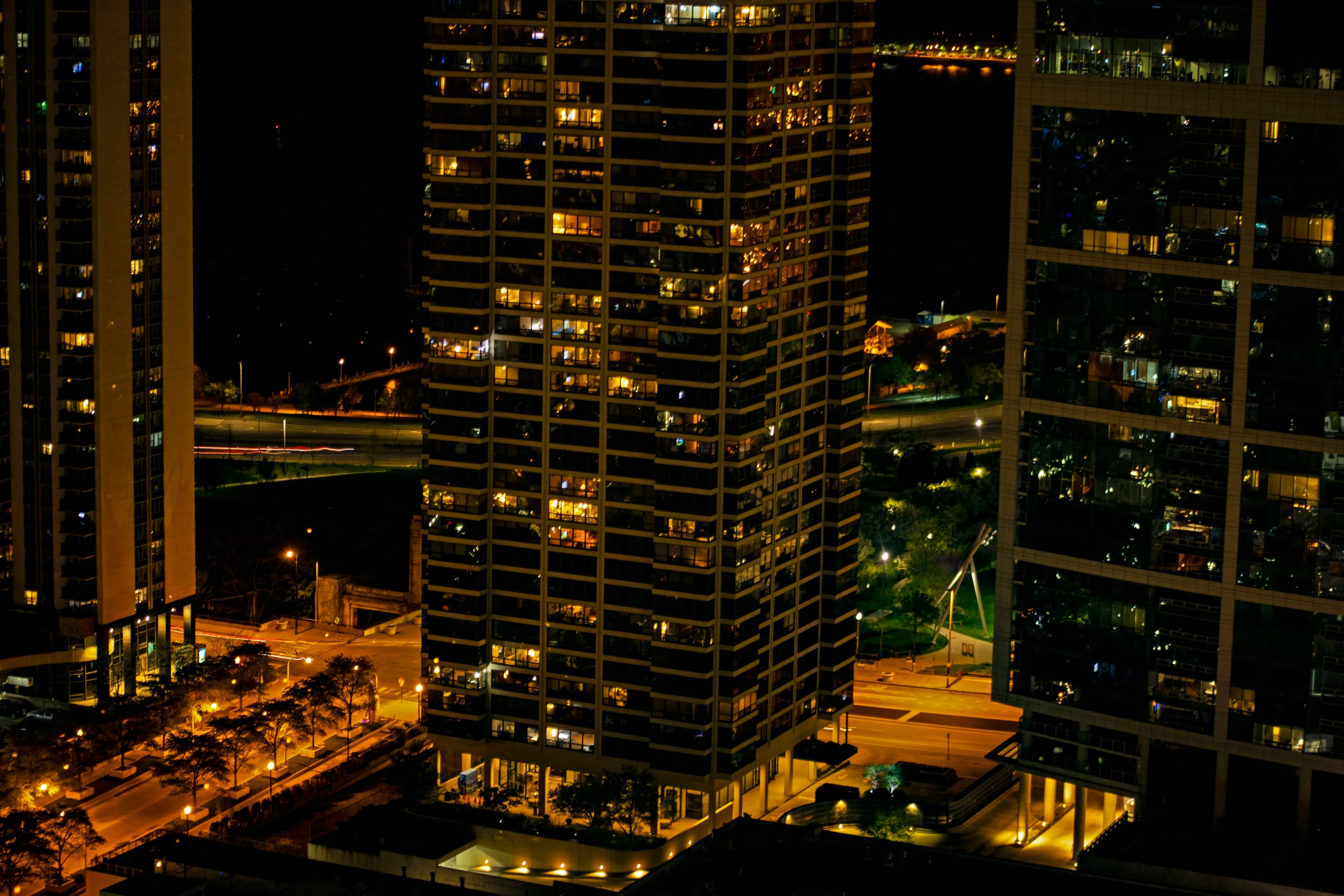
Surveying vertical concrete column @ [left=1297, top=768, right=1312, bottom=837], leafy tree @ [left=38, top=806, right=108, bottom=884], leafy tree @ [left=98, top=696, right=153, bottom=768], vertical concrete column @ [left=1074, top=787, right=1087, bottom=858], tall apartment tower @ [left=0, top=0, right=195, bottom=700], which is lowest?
leafy tree @ [left=38, top=806, right=108, bottom=884]

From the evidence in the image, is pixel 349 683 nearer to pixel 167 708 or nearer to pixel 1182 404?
pixel 167 708

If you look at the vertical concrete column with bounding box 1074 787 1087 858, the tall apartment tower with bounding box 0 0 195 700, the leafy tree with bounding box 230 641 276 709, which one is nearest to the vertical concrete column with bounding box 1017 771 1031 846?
the vertical concrete column with bounding box 1074 787 1087 858

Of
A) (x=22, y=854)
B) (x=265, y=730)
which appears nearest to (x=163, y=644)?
(x=265, y=730)

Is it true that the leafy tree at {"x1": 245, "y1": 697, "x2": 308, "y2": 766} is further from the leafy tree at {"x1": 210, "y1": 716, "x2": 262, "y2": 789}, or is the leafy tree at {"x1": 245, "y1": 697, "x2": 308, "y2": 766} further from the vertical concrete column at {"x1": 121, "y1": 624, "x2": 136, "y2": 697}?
the vertical concrete column at {"x1": 121, "y1": 624, "x2": 136, "y2": 697}

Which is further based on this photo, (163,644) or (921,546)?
(921,546)

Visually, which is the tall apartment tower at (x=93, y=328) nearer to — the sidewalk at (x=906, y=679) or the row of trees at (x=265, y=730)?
the row of trees at (x=265, y=730)

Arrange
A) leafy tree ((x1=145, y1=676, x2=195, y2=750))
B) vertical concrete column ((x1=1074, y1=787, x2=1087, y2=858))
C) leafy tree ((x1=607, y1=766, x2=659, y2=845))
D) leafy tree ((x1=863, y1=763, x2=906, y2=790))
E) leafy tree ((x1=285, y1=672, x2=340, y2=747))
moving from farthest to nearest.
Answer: leafy tree ((x1=285, y1=672, x2=340, y2=747)) → leafy tree ((x1=145, y1=676, x2=195, y2=750)) → leafy tree ((x1=863, y1=763, x2=906, y2=790)) → leafy tree ((x1=607, y1=766, x2=659, y2=845)) → vertical concrete column ((x1=1074, y1=787, x2=1087, y2=858))

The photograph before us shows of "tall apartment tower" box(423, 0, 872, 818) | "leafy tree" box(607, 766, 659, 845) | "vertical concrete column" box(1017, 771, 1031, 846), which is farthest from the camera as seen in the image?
"vertical concrete column" box(1017, 771, 1031, 846)
